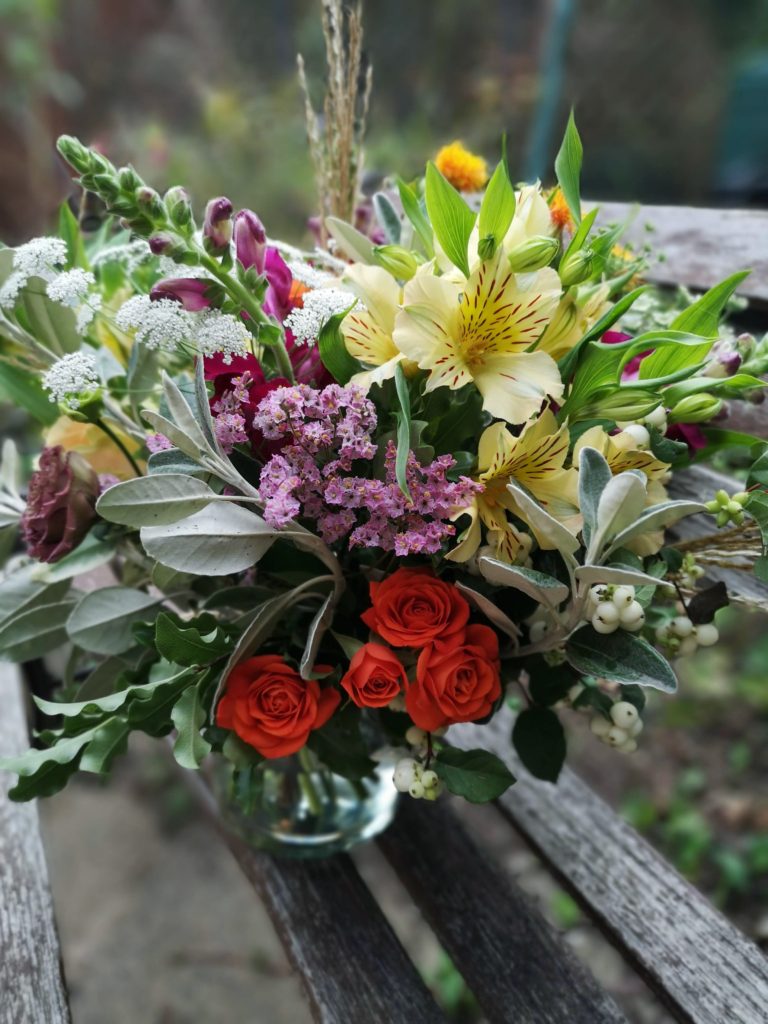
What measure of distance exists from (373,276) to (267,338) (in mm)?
77

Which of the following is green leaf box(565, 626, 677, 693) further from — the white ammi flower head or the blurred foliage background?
the blurred foliage background

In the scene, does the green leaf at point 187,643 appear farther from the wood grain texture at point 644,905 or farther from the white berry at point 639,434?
the wood grain texture at point 644,905

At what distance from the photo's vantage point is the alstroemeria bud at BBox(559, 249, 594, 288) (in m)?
0.49

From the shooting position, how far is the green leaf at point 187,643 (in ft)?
1.65

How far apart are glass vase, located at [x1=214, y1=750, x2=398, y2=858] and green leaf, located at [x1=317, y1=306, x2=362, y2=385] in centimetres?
41

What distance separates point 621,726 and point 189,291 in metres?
0.42

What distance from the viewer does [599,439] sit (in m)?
0.51

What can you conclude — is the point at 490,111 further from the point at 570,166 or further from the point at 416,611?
the point at 416,611

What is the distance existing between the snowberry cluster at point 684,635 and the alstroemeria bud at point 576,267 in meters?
0.24

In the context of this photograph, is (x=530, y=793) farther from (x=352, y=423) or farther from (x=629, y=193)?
(x=629, y=193)

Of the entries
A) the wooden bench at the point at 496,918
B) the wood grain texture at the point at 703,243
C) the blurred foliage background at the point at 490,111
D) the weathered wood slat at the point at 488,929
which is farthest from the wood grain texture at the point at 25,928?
the blurred foliage background at the point at 490,111

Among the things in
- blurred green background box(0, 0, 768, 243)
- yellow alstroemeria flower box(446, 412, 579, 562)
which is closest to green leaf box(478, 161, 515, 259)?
yellow alstroemeria flower box(446, 412, 579, 562)

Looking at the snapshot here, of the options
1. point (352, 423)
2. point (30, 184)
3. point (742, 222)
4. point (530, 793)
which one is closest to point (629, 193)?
point (30, 184)

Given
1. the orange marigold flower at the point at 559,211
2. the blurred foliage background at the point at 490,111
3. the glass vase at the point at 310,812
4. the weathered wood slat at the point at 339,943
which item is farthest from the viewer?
the blurred foliage background at the point at 490,111
